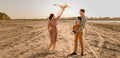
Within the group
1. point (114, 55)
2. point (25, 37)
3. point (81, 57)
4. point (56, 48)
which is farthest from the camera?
point (25, 37)

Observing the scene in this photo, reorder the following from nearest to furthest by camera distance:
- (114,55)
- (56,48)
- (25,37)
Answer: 1. (114,55)
2. (56,48)
3. (25,37)

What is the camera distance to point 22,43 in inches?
774

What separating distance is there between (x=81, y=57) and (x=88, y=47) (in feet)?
10.1

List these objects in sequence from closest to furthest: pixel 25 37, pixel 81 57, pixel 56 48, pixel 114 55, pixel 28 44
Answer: pixel 81 57 < pixel 114 55 < pixel 56 48 < pixel 28 44 < pixel 25 37

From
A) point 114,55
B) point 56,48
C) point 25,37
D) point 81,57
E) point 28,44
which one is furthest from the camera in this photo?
point 25,37

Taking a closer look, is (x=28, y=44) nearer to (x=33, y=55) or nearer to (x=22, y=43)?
(x=22, y=43)

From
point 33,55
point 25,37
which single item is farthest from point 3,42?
point 33,55

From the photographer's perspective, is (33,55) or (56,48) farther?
(56,48)

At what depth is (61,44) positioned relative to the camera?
63.8 feet

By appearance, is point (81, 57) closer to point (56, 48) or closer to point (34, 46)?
point (56, 48)

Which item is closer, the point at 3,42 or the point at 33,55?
the point at 33,55

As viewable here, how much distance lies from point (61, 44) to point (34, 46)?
Answer: 1.65m

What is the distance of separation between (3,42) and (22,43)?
1.18m

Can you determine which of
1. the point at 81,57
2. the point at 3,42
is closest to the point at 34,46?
the point at 3,42
